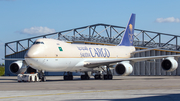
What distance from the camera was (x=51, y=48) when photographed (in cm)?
2603

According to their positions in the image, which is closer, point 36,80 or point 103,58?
point 36,80

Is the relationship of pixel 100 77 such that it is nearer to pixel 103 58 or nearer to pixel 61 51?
pixel 103 58

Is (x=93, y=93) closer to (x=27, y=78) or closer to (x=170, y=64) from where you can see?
(x=27, y=78)

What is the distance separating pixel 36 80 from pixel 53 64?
7.14 ft

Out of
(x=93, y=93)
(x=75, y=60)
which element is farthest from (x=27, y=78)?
(x=93, y=93)

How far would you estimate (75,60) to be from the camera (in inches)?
1118

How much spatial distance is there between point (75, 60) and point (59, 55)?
245 centimetres

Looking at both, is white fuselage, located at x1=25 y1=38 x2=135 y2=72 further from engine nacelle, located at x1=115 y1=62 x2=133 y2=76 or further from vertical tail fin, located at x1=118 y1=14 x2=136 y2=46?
vertical tail fin, located at x1=118 y1=14 x2=136 y2=46

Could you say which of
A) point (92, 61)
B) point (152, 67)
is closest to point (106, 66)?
point (92, 61)

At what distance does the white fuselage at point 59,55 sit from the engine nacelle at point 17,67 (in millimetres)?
5439

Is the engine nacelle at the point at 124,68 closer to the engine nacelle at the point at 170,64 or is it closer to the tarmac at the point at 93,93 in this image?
the engine nacelle at the point at 170,64

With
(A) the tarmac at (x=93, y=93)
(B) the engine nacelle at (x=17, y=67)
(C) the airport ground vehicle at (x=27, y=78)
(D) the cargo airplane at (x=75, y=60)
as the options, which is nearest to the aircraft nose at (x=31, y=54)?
(D) the cargo airplane at (x=75, y=60)

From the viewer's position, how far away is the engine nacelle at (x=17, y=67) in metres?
30.5

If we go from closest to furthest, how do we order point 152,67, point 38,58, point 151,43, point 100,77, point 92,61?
1. point 38,58
2. point 92,61
3. point 100,77
4. point 152,67
5. point 151,43
